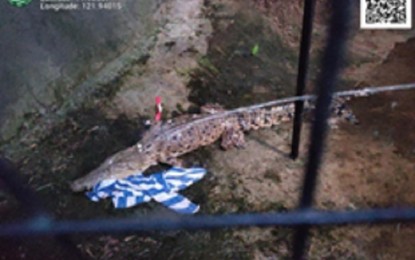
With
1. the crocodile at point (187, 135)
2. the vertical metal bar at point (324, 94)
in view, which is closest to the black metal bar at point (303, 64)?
the crocodile at point (187, 135)

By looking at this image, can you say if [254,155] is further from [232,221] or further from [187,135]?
[232,221]

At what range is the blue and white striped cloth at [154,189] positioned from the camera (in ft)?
12.6

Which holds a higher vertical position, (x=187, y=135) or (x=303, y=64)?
(x=303, y=64)

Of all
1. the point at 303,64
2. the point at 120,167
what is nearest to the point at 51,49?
the point at 120,167

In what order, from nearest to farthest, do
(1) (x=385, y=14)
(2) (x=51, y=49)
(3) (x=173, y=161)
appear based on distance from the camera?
1. (3) (x=173, y=161)
2. (2) (x=51, y=49)
3. (1) (x=385, y=14)

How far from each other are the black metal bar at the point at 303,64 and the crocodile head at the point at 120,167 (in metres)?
1.01

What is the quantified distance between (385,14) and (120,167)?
9.08 ft

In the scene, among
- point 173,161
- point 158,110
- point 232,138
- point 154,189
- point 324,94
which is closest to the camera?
point 324,94

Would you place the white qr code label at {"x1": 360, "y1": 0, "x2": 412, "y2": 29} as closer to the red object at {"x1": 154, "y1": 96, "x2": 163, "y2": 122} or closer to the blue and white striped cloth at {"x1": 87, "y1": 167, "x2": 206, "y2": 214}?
the red object at {"x1": 154, "y1": 96, "x2": 163, "y2": 122}

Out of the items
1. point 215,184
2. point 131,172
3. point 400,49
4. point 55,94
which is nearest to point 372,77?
point 400,49

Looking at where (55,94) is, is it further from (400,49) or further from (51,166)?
(400,49)

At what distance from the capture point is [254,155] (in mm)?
4289

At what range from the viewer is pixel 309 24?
2.94m

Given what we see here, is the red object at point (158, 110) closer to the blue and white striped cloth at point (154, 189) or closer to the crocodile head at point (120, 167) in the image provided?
the crocodile head at point (120, 167)
